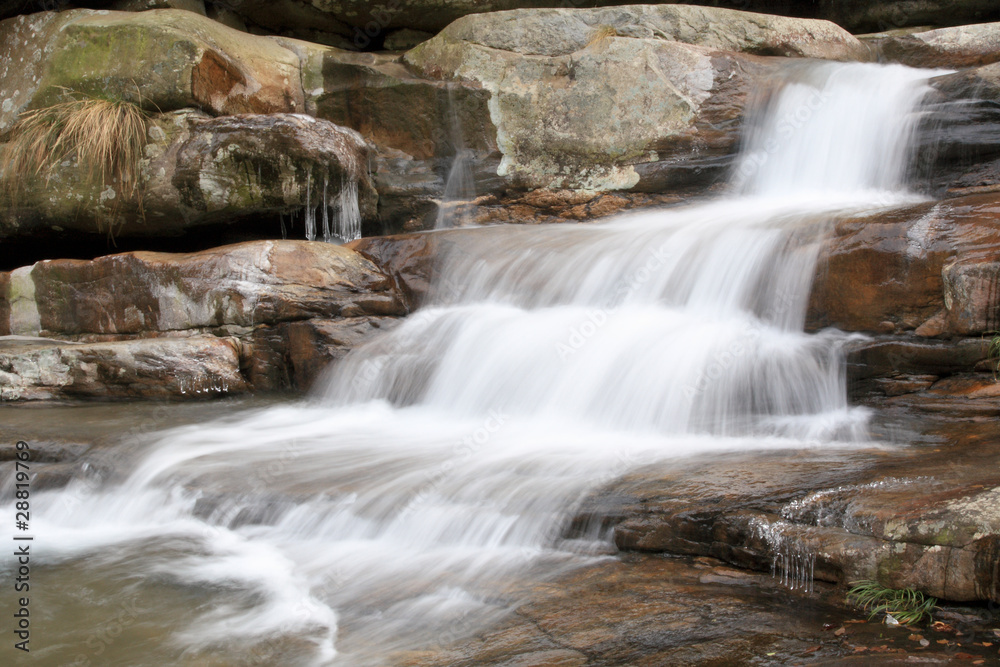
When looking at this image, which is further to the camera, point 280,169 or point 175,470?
point 280,169

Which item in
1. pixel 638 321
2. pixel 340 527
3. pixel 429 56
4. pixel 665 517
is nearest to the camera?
pixel 665 517

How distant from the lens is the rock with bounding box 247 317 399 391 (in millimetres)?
5415

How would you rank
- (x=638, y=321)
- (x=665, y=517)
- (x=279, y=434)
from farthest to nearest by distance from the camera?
(x=638, y=321) < (x=279, y=434) < (x=665, y=517)

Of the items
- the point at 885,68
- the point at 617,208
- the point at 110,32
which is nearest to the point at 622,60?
the point at 617,208

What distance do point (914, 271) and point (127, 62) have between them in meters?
6.72

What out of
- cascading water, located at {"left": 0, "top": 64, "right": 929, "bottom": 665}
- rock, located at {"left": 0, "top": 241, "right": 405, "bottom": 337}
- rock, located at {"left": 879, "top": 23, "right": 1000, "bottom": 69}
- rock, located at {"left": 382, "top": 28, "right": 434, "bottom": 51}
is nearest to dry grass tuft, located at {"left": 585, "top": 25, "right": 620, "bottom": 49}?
cascading water, located at {"left": 0, "top": 64, "right": 929, "bottom": 665}

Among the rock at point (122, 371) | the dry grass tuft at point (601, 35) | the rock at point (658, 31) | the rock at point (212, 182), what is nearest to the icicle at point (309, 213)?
the rock at point (212, 182)

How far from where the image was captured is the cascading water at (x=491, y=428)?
272 centimetres

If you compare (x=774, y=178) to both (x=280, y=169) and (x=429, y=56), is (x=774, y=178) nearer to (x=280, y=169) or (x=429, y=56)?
(x=429, y=56)

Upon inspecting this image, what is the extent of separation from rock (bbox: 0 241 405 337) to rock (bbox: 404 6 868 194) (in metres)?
2.47

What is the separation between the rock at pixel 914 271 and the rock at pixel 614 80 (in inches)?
115

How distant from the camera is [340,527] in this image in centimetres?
327

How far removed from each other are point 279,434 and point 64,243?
4.30 metres

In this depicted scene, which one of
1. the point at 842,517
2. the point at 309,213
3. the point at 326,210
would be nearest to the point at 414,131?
the point at 326,210
